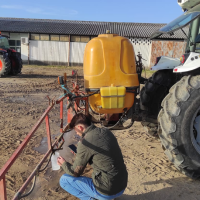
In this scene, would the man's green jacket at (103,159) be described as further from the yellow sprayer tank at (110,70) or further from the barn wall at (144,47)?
the barn wall at (144,47)

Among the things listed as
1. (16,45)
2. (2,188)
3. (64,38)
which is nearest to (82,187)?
(2,188)

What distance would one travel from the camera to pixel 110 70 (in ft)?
9.16

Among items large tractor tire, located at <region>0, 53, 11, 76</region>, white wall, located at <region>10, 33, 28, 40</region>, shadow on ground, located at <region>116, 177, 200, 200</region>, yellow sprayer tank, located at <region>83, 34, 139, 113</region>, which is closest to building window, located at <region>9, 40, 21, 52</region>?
white wall, located at <region>10, 33, 28, 40</region>

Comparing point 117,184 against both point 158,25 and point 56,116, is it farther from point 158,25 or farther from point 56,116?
point 158,25

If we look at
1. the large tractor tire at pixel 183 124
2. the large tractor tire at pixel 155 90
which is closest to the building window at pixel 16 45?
the large tractor tire at pixel 155 90

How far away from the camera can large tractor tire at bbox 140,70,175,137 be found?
3.40 meters

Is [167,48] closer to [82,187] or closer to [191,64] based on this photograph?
[191,64]

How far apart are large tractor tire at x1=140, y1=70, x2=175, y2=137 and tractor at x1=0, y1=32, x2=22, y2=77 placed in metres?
8.12

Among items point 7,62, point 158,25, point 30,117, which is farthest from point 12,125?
point 158,25

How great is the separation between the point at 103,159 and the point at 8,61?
9420mm

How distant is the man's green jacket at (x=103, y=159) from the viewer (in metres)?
2.02

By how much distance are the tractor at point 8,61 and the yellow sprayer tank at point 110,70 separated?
27.1 ft

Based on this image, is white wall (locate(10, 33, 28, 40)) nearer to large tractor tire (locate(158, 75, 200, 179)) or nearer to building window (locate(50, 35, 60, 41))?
building window (locate(50, 35, 60, 41))

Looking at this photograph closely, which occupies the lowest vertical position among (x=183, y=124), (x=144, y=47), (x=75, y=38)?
(x=183, y=124)
